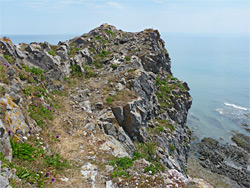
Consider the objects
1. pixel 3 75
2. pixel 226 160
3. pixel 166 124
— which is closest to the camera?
pixel 3 75

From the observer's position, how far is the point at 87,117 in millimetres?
17031

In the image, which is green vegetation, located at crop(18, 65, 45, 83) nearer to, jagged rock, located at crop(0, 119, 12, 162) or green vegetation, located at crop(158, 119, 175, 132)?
jagged rock, located at crop(0, 119, 12, 162)

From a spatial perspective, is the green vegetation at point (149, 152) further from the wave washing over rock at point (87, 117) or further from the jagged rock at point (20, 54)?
the jagged rock at point (20, 54)

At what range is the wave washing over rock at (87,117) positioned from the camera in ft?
33.0

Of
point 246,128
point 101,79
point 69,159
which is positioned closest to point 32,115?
point 69,159

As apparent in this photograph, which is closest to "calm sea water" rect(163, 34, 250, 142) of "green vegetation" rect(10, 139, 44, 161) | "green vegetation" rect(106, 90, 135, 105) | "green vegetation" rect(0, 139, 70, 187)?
"green vegetation" rect(106, 90, 135, 105)

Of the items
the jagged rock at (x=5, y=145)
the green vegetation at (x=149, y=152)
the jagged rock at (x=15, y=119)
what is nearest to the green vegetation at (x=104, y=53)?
the green vegetation at (x=149, y=152)

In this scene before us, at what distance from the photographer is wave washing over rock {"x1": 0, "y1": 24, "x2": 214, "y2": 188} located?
10.1 metres

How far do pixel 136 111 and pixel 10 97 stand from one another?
43.2 feet

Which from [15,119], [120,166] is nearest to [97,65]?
[15,119]

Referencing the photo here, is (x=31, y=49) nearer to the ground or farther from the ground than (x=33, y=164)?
farther from the ground

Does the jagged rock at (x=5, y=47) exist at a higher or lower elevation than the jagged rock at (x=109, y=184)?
higher

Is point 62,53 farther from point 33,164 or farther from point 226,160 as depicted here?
point 226,160

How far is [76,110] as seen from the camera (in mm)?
17797
